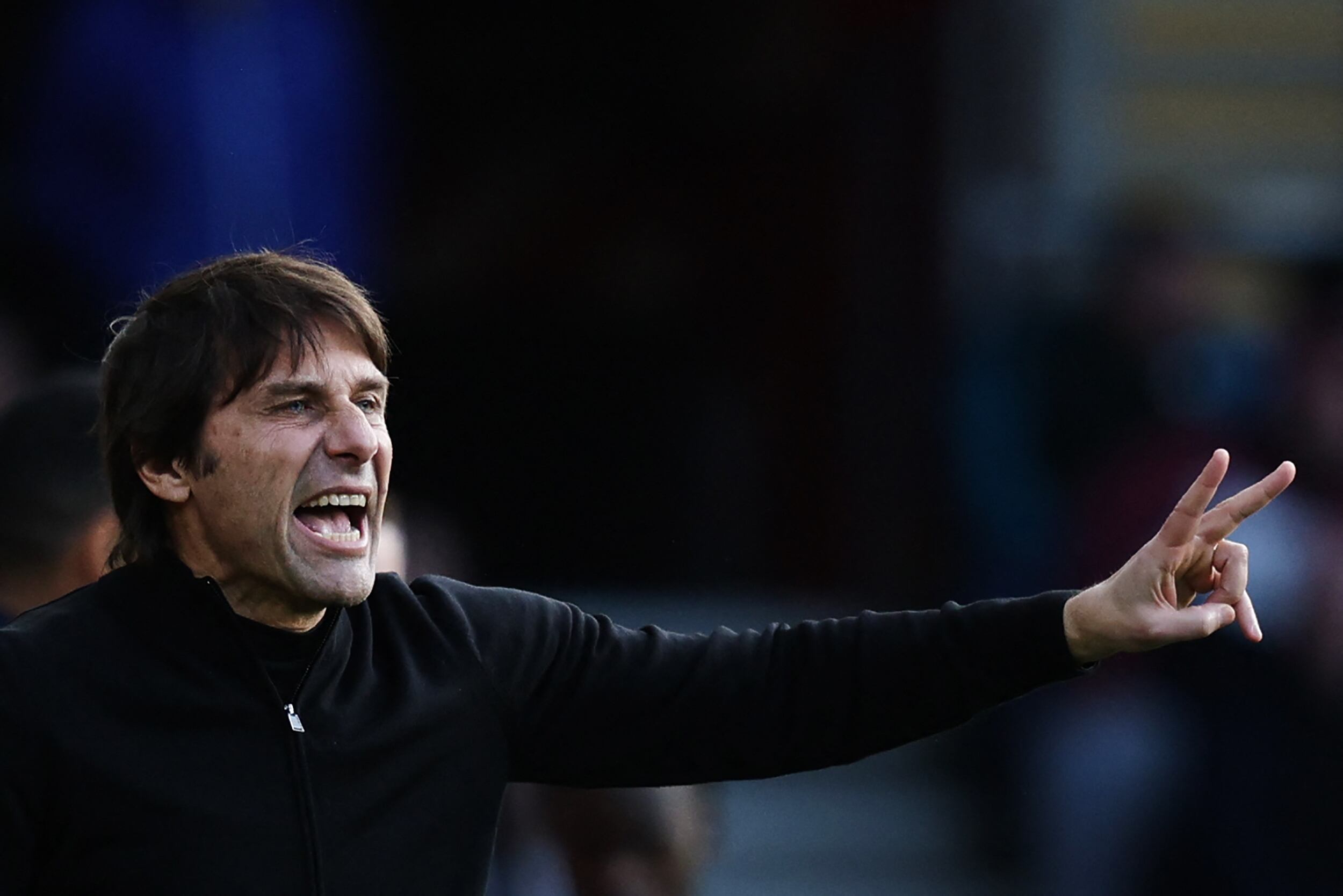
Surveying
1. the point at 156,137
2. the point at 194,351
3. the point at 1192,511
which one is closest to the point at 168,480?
the point at 194,351

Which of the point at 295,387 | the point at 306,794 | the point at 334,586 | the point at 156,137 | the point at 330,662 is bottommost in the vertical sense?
the point at 306,794

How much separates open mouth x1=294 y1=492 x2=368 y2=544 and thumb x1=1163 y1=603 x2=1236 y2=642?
102 cm

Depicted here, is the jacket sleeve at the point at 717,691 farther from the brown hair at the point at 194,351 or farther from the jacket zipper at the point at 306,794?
the brown hair at the point at 194,351

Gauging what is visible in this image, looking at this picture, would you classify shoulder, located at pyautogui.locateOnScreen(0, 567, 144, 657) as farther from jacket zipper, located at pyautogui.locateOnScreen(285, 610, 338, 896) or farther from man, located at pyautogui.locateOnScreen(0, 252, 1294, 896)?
jacket zipper, located at pyautogui.locateOnScreen(285, 610, 338, 896)

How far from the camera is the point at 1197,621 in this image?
2.56m

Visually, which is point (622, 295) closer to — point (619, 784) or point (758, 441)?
point (758, 441)

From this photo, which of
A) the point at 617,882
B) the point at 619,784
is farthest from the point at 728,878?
the point at 619,784

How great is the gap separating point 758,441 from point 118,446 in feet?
12.0

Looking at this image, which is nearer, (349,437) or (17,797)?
(17,797)

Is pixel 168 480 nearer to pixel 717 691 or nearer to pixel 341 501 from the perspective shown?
pixel 341 501

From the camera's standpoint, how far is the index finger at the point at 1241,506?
99.6 inches

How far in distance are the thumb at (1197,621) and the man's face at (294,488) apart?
3.30 ft

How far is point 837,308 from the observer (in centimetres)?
629

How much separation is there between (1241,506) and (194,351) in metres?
1.33
